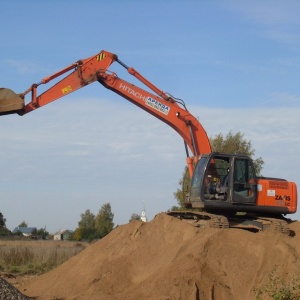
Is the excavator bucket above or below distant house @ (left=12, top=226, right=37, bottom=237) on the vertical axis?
above

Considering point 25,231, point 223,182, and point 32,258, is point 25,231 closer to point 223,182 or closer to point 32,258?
point 32,258

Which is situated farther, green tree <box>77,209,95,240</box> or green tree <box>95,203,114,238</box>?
green tree <box>95,203,114,238</box>

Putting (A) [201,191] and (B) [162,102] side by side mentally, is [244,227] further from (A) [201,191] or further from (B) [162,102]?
(B) [162,102]

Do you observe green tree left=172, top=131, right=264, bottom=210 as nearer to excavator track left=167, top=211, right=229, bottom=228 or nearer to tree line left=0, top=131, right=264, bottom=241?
tree line left=0, top=131, right=264, bottom=241

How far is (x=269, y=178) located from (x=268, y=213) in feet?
3.05

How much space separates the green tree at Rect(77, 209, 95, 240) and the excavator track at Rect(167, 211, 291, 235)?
54200 millimetres

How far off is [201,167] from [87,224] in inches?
2584

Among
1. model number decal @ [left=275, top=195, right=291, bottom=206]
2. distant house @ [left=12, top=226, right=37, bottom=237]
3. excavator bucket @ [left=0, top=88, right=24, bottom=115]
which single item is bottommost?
distant house @ [left=12, top=226, right=37, bottom=237]

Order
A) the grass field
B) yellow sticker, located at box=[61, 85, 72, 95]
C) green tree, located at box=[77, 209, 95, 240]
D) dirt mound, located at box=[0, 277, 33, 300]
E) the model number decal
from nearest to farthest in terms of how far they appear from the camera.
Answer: dirt mound, located at box=[0, 277, 33, 300] → the model number decal → yellow sticker, located at box=[61, 85, 72, 95] → the grass field → green tree, located at box=[77, 209, 95, 240]

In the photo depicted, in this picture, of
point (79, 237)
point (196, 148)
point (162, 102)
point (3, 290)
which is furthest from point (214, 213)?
point (79, 237)

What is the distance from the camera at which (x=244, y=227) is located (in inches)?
648

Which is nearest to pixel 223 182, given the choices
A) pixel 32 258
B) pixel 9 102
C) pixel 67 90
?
pixel 67 90

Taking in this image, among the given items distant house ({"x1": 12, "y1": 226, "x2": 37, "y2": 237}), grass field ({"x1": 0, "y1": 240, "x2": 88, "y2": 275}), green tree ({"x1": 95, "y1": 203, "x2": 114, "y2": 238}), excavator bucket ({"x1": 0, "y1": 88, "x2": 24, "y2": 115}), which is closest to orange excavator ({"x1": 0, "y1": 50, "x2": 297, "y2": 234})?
excavator bucket ({"x1": 0, "y1": 88, "x2": 24, "y2": 115})

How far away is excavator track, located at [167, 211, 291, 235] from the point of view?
50.9 ft
